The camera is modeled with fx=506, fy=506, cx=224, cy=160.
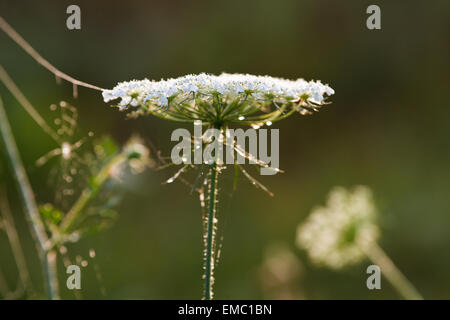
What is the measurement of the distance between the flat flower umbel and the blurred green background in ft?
14.7

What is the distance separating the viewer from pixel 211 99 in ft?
5.59

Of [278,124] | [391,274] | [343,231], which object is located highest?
[278,124]

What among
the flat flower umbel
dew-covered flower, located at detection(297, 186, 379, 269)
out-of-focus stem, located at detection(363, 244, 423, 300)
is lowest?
out-of-focus stem, located at detection(363, 244, 423, 300)

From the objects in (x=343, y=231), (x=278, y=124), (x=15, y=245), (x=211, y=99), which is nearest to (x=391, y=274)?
(x=343, y=231)

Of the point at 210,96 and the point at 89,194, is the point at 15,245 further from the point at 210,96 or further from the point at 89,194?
the point at 210,96

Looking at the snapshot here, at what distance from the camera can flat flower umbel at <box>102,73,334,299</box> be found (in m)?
1.60

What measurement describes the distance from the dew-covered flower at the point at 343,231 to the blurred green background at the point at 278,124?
3.07 m

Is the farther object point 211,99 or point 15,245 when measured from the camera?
point 15,245

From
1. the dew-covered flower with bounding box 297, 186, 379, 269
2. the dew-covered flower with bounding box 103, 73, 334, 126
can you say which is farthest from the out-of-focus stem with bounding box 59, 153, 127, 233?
the dew-covered flower with bounding box 297, 186, 379, 269

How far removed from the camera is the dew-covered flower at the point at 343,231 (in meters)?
2.98

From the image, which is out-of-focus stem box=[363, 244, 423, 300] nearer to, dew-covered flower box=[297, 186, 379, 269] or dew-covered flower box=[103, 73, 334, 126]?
dew-covered flower box=[297, 186, 379, 269]

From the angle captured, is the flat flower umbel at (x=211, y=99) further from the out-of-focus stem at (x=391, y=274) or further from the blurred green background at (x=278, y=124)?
the blurred green background at (x=278, y=124)

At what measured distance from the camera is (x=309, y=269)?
6.22 metres

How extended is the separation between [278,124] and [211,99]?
17.6 feet
